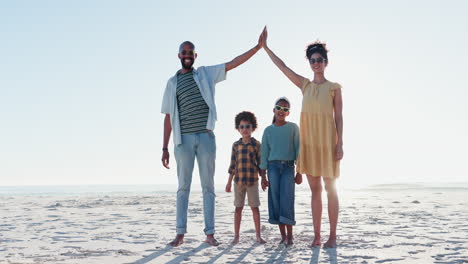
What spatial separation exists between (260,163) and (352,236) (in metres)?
1.34

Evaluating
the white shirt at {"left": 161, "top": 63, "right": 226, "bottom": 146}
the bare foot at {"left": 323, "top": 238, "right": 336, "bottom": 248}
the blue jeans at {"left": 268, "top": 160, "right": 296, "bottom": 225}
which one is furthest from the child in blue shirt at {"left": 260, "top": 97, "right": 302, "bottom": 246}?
the white shirt at {"left": 161, "top": 63, "right": 226, "bottom": 146}

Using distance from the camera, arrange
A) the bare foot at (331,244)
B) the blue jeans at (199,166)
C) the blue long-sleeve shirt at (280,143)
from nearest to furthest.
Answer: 1. the bare foot at (331,244)
2. the blue long-sleeve shirt at (280,143)
3. the blue jeans at (199,166)

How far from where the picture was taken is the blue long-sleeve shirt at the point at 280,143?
4451 mm

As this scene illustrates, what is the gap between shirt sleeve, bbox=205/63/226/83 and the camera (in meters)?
4.73

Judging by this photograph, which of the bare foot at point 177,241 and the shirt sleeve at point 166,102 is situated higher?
the shirt sleeve at point 166,102

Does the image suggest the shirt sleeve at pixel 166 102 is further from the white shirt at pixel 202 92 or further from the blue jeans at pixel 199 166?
the blue jeans at pixel 199 166

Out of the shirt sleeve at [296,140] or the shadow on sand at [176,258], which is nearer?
the shadow on sand at [176,258]

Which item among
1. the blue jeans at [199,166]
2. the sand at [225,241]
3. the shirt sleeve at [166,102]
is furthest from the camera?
the shirt sleeve at [166,102]

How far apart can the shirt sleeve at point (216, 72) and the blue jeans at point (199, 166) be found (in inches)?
24.4

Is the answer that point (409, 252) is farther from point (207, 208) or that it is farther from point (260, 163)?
point (207, 208)

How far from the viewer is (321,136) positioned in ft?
14.4

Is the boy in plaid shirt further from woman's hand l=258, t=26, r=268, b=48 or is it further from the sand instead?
woman's hand l=258, t=26, r=268, b=48

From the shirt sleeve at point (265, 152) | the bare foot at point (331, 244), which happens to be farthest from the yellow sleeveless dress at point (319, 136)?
the bare foot at point (331, 244)

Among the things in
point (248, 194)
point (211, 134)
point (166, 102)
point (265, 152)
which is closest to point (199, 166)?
point (211, 134)
